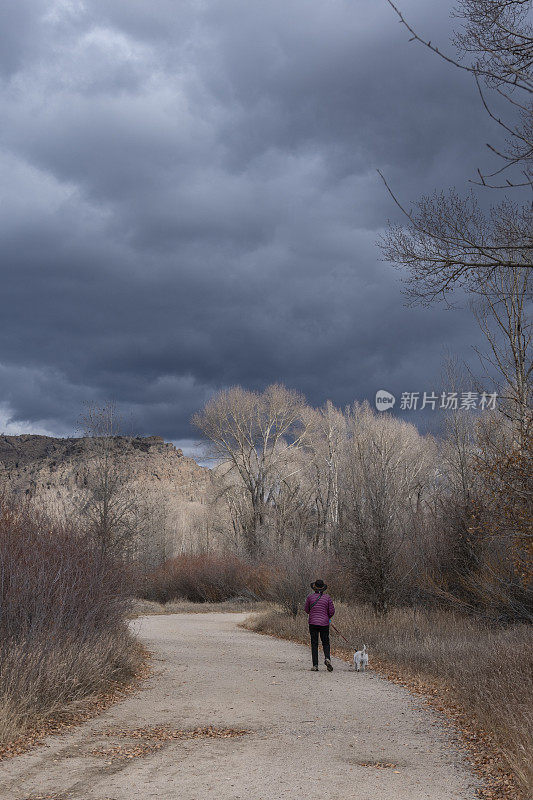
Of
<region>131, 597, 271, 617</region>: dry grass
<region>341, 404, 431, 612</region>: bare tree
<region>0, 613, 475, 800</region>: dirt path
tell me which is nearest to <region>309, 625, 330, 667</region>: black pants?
<region>0, 613, 475, 800</region>: dirt path

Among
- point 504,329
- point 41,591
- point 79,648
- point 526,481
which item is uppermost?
point 504,329

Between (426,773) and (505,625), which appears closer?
(426,773)

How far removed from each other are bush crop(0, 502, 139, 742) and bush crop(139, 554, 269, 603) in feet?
83.7

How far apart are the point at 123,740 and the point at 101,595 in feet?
15.7

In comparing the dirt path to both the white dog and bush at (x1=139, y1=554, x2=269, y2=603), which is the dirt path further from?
bush at (x1=139, y1=554, x2=269, y2=603)

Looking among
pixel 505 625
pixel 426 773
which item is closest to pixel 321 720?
pixel 426 773

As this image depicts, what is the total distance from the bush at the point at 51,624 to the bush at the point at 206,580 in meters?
25.5

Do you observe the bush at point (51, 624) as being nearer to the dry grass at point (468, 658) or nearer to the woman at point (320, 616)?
the woman at point (320, 616)

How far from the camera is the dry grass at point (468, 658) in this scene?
7414 millimetres

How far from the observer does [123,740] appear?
8.32 meters

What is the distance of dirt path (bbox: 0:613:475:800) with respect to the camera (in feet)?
21.0

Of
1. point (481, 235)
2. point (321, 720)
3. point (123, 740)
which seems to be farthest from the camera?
point (321, 720)

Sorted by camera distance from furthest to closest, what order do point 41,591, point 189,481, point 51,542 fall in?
1. point 189,481
2. point 51,542
3. point 41,591

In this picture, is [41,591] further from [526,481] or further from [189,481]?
[189,481]
